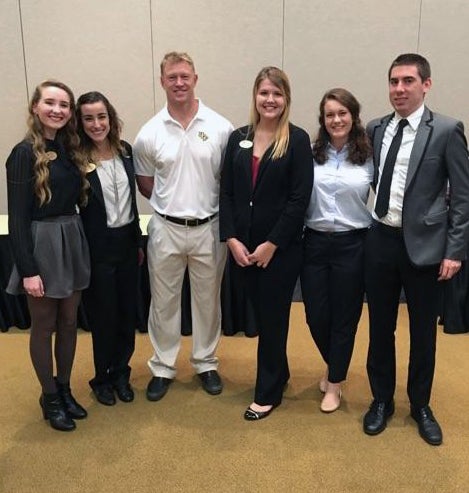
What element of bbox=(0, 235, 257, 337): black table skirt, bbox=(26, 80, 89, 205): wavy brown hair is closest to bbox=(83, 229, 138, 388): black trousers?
bbox=(26, 80, 89, 205): wavy brown hair

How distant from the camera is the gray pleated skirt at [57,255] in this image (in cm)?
210

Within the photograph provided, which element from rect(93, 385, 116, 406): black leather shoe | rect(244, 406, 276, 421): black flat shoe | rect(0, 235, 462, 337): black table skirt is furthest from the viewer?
rect(0, 235, 462, 337): black table skirt

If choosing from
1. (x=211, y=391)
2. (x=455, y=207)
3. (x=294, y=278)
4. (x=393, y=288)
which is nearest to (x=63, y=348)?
(x=211, y=391)

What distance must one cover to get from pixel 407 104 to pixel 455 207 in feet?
1.47

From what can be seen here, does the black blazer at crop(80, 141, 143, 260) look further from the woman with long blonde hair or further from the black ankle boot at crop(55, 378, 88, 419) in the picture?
the black ankle boot at crop(55, 378, 88, 419)

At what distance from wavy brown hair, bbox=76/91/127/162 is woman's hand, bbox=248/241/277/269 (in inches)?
30.9

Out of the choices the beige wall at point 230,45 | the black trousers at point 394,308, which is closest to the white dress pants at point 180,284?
the black trousers at point 394,308

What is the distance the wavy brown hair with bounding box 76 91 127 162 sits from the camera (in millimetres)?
2223

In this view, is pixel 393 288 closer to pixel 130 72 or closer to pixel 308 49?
pixel 308 49

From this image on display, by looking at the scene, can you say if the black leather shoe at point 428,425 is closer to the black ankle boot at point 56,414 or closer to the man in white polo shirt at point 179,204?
the man in white polo shirt at point 179,204

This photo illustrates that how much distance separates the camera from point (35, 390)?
271 cm

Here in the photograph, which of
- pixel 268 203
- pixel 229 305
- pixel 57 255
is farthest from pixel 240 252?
pixel 229 305

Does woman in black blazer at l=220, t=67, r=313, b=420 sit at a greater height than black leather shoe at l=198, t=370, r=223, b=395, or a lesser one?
greater

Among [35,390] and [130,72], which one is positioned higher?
[130,72]
